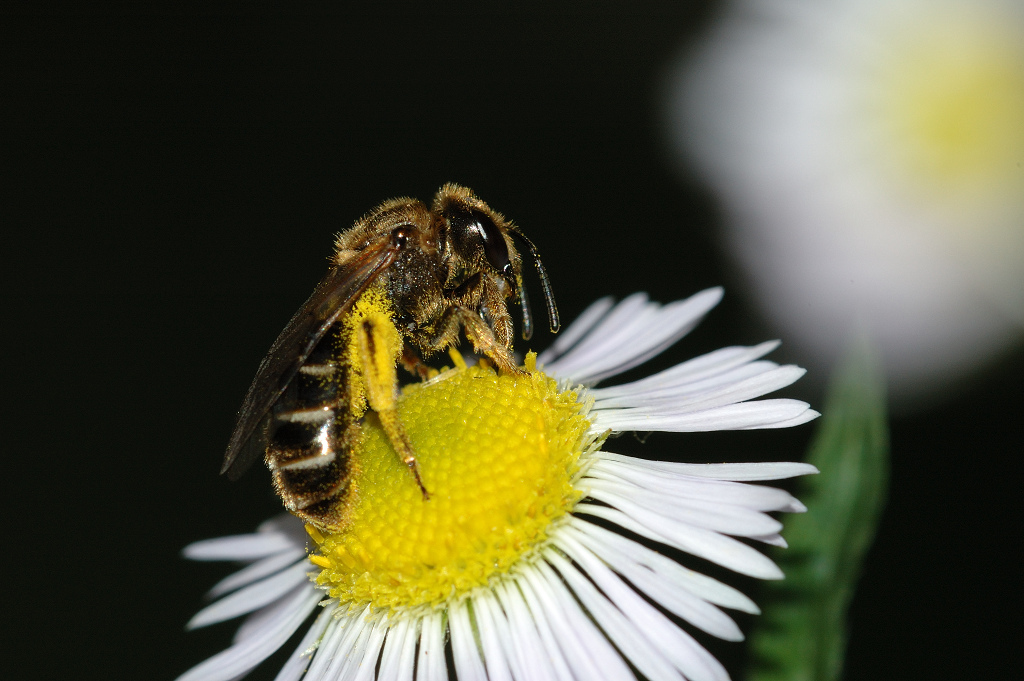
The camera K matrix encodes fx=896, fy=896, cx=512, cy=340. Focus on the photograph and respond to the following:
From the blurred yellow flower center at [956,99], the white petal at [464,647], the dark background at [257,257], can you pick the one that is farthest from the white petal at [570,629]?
the blurred yellow flower center at [956,99]

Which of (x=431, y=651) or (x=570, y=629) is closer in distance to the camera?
(x=570, y=629)

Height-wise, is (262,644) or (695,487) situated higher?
(262,644)

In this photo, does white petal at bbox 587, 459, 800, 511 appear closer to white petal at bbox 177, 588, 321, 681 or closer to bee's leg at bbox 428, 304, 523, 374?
bee's leg at bbox 428, 304, 523, 374

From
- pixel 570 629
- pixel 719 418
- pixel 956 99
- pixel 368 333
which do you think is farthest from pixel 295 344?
pixel 956 99

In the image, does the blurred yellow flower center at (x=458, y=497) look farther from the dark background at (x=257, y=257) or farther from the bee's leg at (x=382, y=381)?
the dark background at (x=257, y=257)

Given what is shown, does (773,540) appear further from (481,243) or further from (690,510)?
(481,243)

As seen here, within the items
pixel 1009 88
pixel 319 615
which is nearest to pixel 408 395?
pixel 319 615

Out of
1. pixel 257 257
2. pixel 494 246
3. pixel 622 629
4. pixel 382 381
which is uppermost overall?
pixel 257 257
